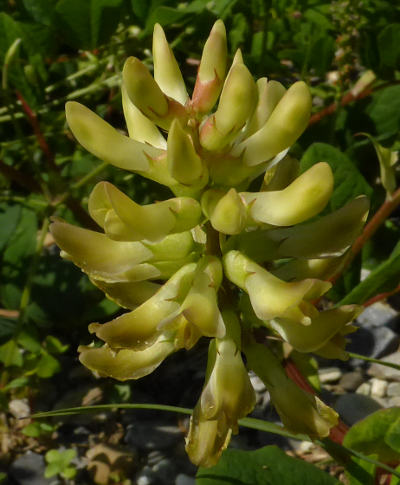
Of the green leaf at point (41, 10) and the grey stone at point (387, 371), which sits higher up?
the green leaf at point (41, 10)

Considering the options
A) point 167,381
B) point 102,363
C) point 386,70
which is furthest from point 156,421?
point 386,70

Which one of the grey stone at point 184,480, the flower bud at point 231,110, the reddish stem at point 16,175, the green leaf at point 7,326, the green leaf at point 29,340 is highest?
the flower bud at point 231,110

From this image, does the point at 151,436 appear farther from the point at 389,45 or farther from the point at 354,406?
the point at 389,45

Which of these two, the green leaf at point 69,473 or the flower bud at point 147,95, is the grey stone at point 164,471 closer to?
the green leaf at point 69,473

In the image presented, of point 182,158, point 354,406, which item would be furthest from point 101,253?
point 354,406

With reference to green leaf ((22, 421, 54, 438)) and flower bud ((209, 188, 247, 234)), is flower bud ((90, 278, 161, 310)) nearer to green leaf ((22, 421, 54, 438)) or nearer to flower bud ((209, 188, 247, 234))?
flower bud ((209, 188, 247, 234))

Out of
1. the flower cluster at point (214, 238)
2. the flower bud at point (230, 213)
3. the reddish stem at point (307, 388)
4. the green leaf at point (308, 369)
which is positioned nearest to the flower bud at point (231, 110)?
the flower cluster at point (214, 238)
